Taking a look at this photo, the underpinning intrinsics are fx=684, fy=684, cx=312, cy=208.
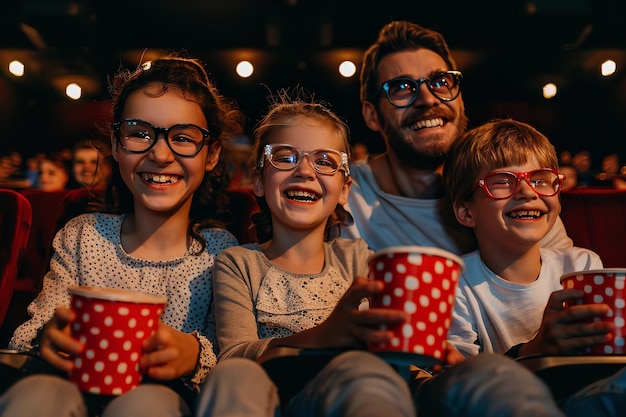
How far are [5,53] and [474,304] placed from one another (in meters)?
7.63

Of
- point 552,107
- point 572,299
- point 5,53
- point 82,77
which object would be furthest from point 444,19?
point 572,299

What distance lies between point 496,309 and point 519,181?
337 millimetres

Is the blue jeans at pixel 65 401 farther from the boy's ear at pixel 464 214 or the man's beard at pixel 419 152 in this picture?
the man's beard at pixel 419 152

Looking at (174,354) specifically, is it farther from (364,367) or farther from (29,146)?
(29,146)

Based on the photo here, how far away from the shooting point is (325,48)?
24.8ft

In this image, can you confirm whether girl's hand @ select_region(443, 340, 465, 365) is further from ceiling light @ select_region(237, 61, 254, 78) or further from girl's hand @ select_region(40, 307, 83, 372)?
ceiling light @ select_region(237, 61, 254, 78)

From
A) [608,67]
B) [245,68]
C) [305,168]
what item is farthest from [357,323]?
[608,67]

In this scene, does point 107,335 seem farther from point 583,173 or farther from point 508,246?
point 583,173

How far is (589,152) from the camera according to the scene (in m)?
8.39

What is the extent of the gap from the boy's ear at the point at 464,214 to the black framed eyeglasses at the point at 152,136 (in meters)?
0.75

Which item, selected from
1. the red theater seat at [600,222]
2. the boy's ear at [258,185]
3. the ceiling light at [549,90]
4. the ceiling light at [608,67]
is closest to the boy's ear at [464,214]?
the red theater seat at [600,222]

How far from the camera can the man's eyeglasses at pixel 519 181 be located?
1772 mm

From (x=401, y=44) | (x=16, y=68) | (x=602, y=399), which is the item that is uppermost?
(x=16, y=68)

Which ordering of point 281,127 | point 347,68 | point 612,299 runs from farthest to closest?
1. point 347,68
2. point 281,127
3. point 612,299
